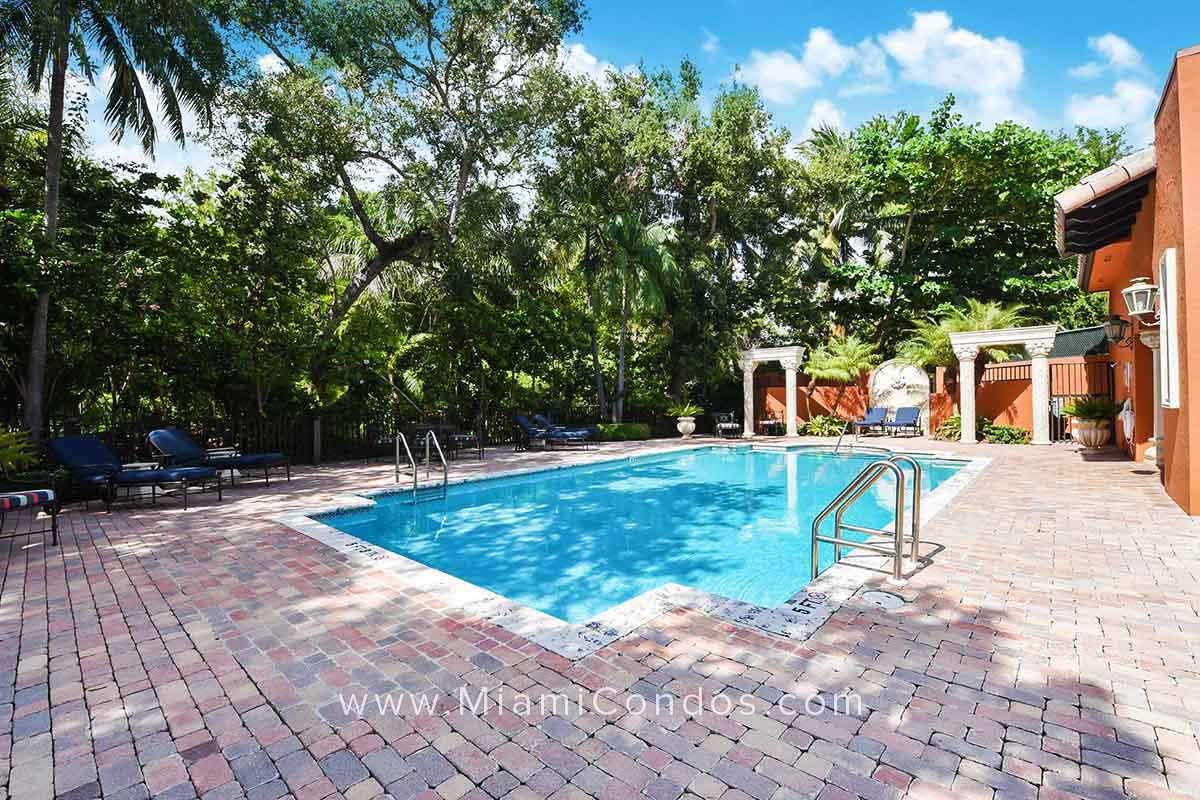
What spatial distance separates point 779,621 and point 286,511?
6.50 metres

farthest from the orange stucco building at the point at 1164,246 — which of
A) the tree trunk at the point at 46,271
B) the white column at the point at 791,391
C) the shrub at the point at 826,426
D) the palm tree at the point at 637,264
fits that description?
the tree trunk at the point at 46,271

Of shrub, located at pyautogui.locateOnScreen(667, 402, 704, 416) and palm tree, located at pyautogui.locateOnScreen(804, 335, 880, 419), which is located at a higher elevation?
palm tree, located at pyautogui.locateOnScreen(804, 335, 880, 419)

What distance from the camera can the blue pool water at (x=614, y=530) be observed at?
18.6 ft

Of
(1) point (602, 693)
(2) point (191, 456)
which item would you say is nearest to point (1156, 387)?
(1) point (602, 693)

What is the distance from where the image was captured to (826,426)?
Answer: 19156mm

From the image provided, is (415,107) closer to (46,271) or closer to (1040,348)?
(46,271)

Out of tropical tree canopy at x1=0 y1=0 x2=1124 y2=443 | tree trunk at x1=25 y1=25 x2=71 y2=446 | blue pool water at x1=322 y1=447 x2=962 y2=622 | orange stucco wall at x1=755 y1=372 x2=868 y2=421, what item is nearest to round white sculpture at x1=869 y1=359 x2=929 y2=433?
tropical tree canopy at x1=0 y1=0 x2=1124 y2=443

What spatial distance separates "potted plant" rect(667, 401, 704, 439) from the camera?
1991cm

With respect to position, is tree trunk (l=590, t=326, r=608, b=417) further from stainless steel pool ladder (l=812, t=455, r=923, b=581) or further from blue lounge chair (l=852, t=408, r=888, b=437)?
stainless steel pool ladder (l=812, t=455, r=923, b=581)

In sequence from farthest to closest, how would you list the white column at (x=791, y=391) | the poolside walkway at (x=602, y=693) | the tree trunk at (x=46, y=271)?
the white column at (x=791, y=391) < the tree trunk at (x=46, y=271) < the poolside walkway at (x=602, y=693)

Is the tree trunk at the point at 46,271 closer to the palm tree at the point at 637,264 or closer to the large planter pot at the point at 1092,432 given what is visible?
the palm tree at the point at 637,264

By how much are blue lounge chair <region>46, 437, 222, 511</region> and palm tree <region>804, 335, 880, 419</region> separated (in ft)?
56.7

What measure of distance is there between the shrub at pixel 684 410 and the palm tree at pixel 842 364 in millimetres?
3987

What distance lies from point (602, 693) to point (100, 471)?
8334mm
